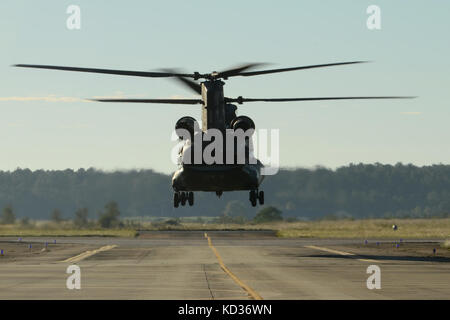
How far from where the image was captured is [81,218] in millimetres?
111438

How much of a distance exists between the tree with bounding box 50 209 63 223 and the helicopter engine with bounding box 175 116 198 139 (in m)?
72.2

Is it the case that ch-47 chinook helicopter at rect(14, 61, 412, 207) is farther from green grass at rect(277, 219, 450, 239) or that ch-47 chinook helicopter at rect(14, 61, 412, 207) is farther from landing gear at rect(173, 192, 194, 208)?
green grass at rect(277, 219, 450, 239)

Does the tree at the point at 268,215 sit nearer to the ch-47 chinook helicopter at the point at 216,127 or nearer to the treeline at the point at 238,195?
the treeline at the point at 238,195

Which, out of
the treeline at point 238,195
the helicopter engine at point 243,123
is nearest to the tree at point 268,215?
the treeline at point 238,195

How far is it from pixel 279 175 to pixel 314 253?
158ft

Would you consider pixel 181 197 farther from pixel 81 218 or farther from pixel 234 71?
pixel 81 218

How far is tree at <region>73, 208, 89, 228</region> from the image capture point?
107 metres

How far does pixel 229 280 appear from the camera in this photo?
41.7 meters

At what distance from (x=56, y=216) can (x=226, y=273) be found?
7200 centimetres

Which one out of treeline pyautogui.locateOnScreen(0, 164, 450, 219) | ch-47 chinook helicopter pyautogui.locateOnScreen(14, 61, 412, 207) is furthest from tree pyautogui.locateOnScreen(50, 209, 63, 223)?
ch-47 chinook helicopter pyautogui.locateOnScreen(14, 61, 412, 207)

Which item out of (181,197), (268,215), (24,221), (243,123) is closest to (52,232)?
(24,221)
